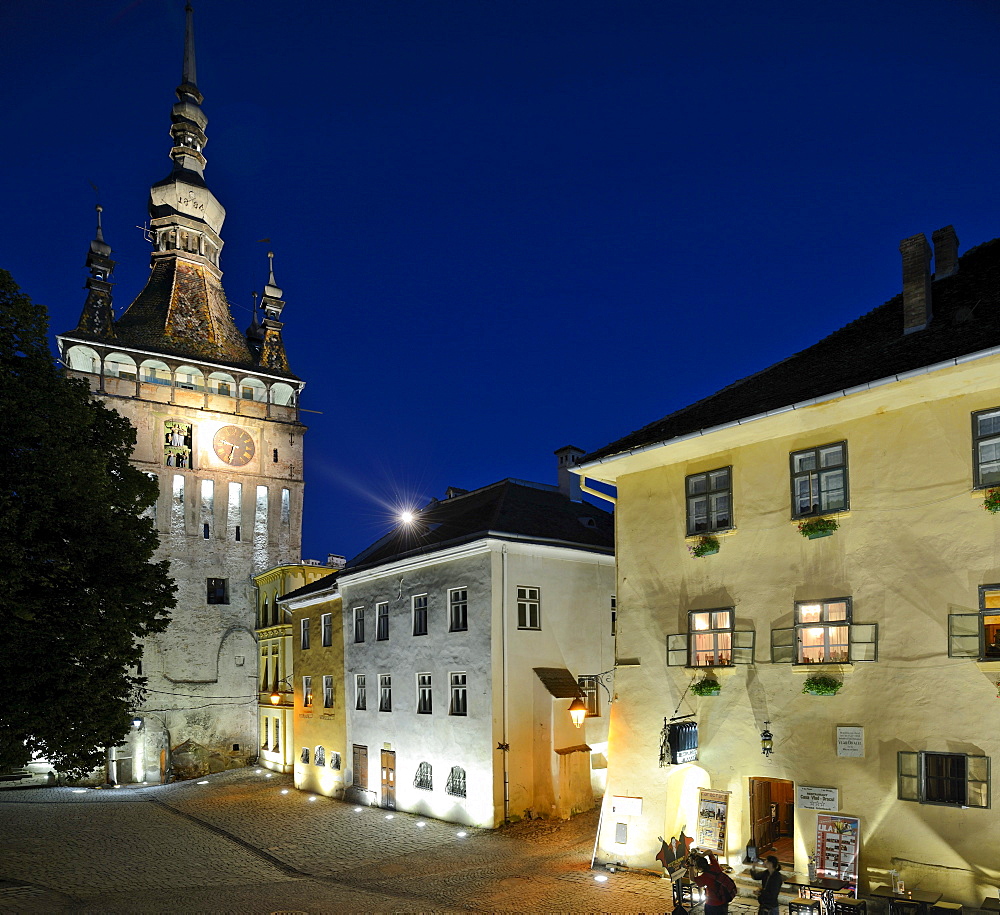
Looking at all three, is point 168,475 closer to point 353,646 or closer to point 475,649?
point 353,646

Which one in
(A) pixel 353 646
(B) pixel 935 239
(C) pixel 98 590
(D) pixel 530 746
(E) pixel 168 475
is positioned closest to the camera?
(B) pixel 935 239

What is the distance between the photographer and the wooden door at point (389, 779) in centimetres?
2811

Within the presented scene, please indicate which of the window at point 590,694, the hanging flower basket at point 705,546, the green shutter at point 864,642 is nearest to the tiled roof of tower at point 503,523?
the window at point 590,694

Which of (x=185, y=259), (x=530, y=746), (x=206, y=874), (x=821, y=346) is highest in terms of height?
(x=185, y=259)

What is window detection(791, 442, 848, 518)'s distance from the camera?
15102 millimetres

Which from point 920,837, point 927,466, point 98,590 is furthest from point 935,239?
point 98,590

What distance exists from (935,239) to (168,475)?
42.5 m

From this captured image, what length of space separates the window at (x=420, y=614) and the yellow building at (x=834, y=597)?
9.96m

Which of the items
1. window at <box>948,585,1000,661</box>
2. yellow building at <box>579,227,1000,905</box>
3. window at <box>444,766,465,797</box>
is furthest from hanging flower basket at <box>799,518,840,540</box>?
window at <box>444,766,465,797</box>

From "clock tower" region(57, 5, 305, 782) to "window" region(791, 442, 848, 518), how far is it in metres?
39.5

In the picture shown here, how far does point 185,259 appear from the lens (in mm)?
57375

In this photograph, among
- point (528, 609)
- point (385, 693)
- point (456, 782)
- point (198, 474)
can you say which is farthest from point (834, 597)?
point (198, 474)

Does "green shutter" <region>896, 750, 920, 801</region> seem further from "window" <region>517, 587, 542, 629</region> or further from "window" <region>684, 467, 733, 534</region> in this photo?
"window" <region>517, 587, 542, 629</region>

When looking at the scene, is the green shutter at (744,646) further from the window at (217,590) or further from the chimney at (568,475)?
the window at (217,590)
